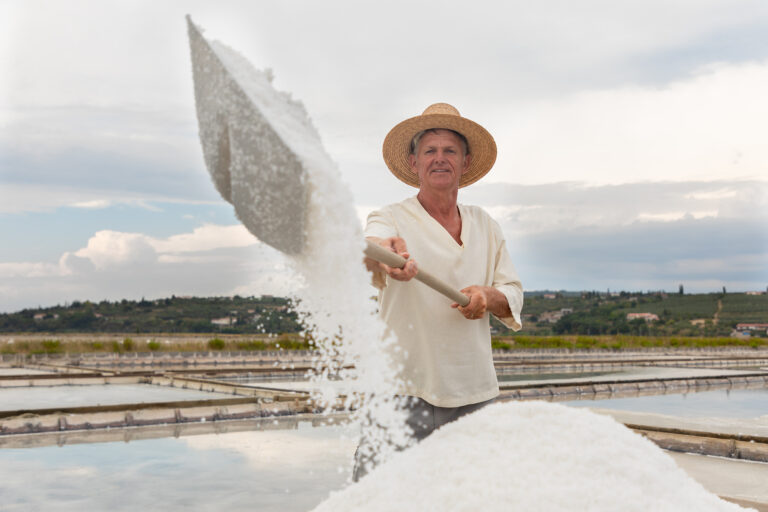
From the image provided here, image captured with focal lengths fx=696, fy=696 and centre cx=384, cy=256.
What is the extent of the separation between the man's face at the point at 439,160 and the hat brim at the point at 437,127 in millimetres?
29

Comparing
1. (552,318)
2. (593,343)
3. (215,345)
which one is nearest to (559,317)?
(552,318)

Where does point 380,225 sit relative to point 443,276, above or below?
above

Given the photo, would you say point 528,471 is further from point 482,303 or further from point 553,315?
point 553,315

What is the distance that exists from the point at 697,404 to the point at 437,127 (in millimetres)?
6890

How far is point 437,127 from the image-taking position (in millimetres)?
1792

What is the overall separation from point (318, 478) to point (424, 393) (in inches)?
84.8

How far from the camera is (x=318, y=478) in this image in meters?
3.57

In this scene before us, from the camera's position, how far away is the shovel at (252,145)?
124 cm

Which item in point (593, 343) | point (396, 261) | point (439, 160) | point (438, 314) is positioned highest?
point (439, 160)

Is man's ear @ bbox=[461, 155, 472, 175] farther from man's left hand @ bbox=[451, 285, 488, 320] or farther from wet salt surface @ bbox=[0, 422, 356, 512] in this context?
wet salt surface @ bbox=[0, 422, 356, 512]

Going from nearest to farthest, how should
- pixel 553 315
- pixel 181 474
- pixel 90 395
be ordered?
pixel 181 474, pixel 90 395, pixel 553 315

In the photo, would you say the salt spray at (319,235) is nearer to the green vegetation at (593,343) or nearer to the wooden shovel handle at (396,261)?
the wooden shovel handle at (396,261)

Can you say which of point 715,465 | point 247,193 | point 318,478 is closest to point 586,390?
point 715,465

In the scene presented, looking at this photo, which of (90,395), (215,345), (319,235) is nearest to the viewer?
(319,235)
